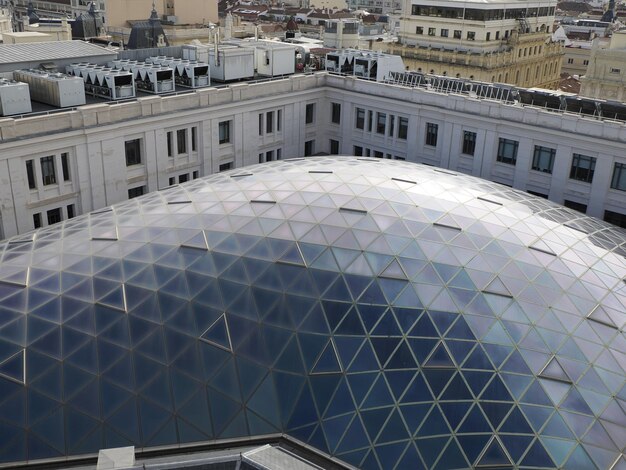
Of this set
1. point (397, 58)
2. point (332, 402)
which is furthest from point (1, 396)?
point (397, 58)

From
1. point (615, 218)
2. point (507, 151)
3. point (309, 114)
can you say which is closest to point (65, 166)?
point (309, 114)

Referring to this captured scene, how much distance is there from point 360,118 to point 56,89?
1167 inches

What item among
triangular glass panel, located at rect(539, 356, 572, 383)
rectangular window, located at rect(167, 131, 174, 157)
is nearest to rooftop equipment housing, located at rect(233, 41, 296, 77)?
rectangular window, located at rect(167, 131, 174, 157)

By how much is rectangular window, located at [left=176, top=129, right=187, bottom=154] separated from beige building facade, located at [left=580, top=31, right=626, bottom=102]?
60.5 m

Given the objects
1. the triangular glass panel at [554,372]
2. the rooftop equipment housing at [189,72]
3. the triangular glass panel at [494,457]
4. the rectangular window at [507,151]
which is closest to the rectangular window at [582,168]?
the rectangular window at [507,151]

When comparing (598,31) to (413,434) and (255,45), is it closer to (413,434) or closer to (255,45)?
(255,45)

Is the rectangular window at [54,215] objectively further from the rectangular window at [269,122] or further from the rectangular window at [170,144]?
the rectangular window at [269,122]

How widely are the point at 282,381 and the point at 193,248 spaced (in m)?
8.15

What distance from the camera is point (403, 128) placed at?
211 feet

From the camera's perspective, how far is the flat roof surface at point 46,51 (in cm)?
5831

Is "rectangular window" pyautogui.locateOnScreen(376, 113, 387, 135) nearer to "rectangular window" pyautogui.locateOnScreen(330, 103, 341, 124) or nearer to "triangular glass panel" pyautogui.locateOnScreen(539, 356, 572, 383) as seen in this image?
"rectangular window" pyautogui.locateOnScreen(330, 103, 341, 124)

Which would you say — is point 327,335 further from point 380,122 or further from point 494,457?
point 380,122

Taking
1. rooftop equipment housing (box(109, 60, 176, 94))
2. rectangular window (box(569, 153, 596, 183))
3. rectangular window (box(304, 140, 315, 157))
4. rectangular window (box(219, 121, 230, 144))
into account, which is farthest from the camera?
rectangular window (box(304, 140, 315, 157))

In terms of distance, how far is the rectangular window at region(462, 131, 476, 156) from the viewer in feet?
195
